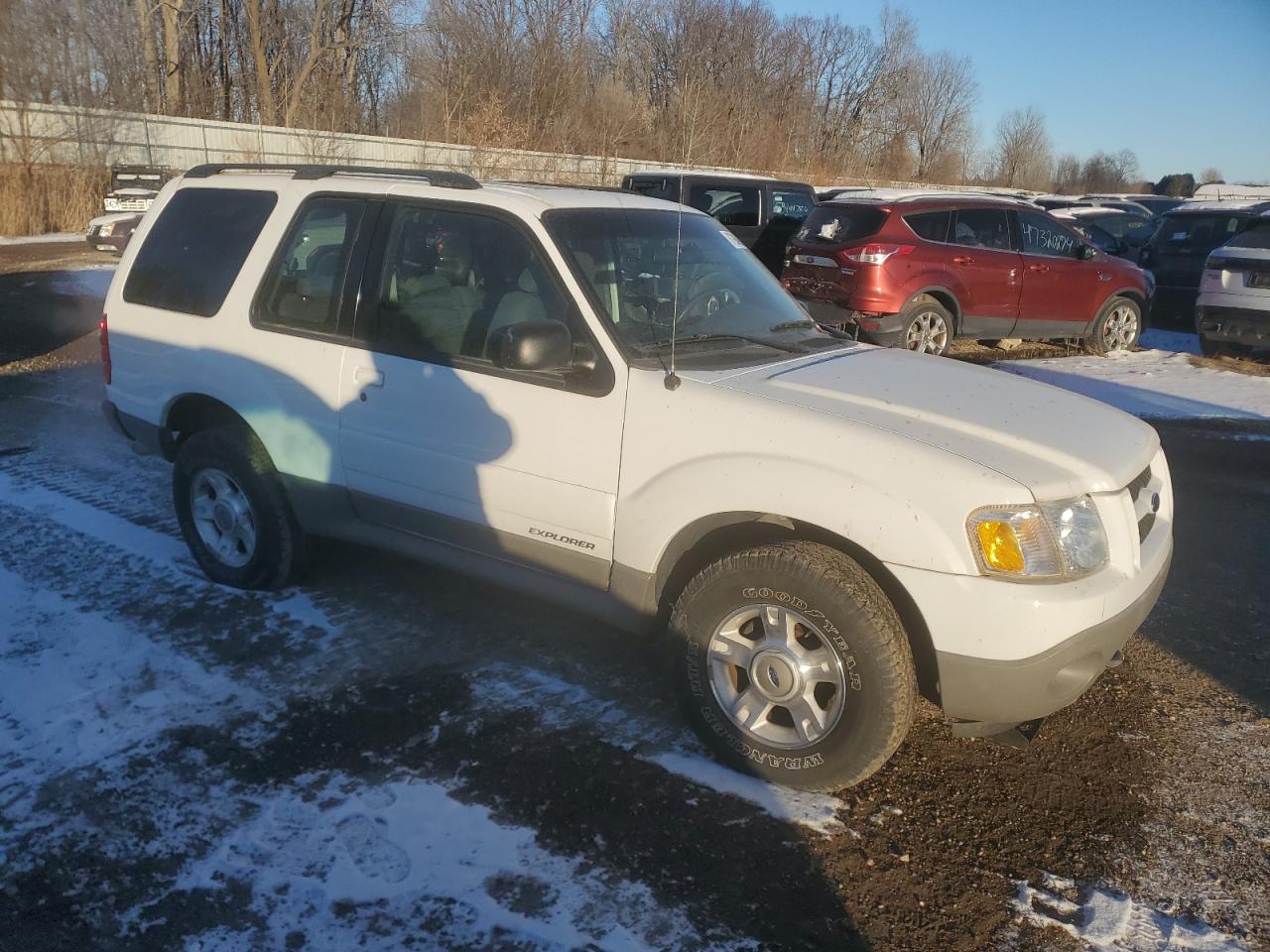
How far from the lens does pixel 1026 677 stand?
298 centimetres

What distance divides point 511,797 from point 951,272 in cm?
892

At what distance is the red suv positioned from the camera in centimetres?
1032

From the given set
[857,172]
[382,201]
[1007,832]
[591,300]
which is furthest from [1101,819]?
[857,172]

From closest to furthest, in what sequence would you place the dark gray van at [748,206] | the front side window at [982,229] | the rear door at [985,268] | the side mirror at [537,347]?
1. the side mirror at [537,347]
2. the rear door at [985,268]
3. the front side window at [982,229]
4. the dark gray van at [748,206]

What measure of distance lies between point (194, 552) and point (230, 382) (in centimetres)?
93

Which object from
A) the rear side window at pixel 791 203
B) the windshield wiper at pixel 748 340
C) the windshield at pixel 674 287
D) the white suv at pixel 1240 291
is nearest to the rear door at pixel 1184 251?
the white suv at pixel 1240 291

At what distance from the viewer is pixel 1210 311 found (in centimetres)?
1157

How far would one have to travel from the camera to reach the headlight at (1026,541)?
293 centimetres

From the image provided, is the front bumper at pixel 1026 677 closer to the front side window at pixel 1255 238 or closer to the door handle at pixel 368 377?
the door handle at pixel 368 377

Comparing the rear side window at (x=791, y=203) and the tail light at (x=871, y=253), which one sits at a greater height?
the rear side window at (x=791, y=203)

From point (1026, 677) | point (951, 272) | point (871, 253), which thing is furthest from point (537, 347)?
point (951, 272)

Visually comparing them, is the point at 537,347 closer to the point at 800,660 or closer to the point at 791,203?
the point at 800,660

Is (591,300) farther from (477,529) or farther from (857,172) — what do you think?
(857,172)

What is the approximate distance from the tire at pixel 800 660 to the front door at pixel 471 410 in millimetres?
500
